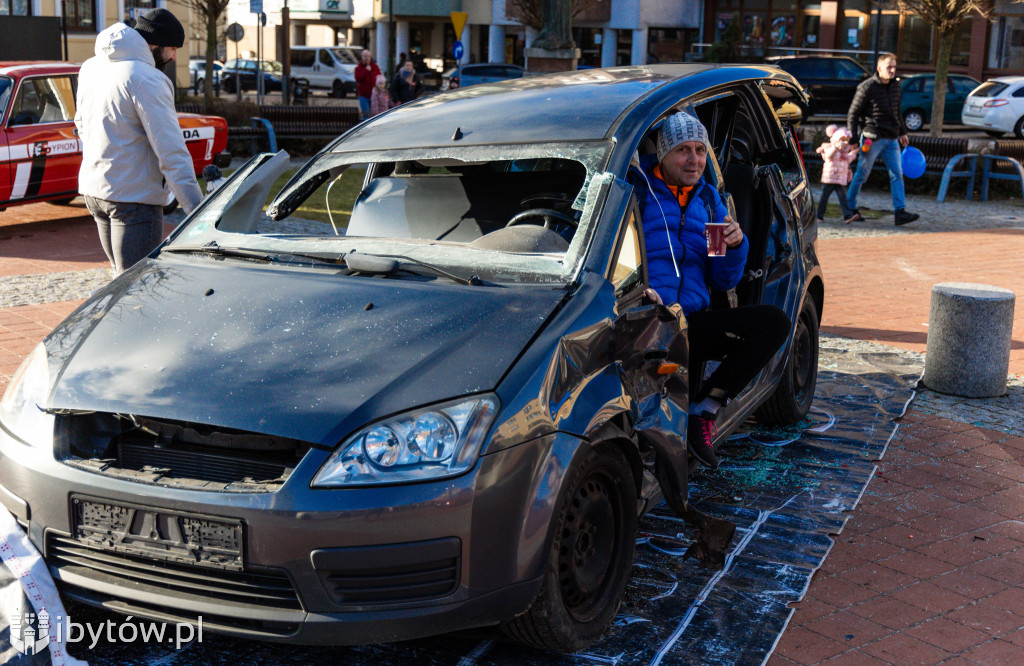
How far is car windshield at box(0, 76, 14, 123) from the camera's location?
10640mm

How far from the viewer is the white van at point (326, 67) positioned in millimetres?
43438

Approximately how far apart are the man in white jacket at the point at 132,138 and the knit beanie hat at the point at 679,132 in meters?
2.33

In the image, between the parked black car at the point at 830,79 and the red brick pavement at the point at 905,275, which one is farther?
the parked black car at the point at 830,79

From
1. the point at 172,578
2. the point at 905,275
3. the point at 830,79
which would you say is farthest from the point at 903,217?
the point at 830,79

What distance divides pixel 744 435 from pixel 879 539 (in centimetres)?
134

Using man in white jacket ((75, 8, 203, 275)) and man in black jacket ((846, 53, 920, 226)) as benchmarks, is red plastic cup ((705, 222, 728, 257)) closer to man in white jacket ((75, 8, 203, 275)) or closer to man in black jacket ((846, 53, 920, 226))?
man in white jacket ((75, 8, 203, 275))

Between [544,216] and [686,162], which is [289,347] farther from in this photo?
[686,162]

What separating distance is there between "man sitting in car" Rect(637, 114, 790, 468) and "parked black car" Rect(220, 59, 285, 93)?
132 ft

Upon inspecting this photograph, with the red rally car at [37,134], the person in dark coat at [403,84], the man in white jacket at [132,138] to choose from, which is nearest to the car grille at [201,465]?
the man in white jacket at [132,138]

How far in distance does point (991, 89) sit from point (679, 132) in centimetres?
2460

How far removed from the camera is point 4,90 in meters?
10.8

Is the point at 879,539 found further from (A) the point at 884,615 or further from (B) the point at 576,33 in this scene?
(B) the point at 576,33

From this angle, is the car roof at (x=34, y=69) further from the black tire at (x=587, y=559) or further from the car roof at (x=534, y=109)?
the black tire at (x=587, y=559)

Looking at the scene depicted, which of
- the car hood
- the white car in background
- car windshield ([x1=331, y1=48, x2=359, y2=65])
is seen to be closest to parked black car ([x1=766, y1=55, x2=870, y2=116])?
the white car in background
